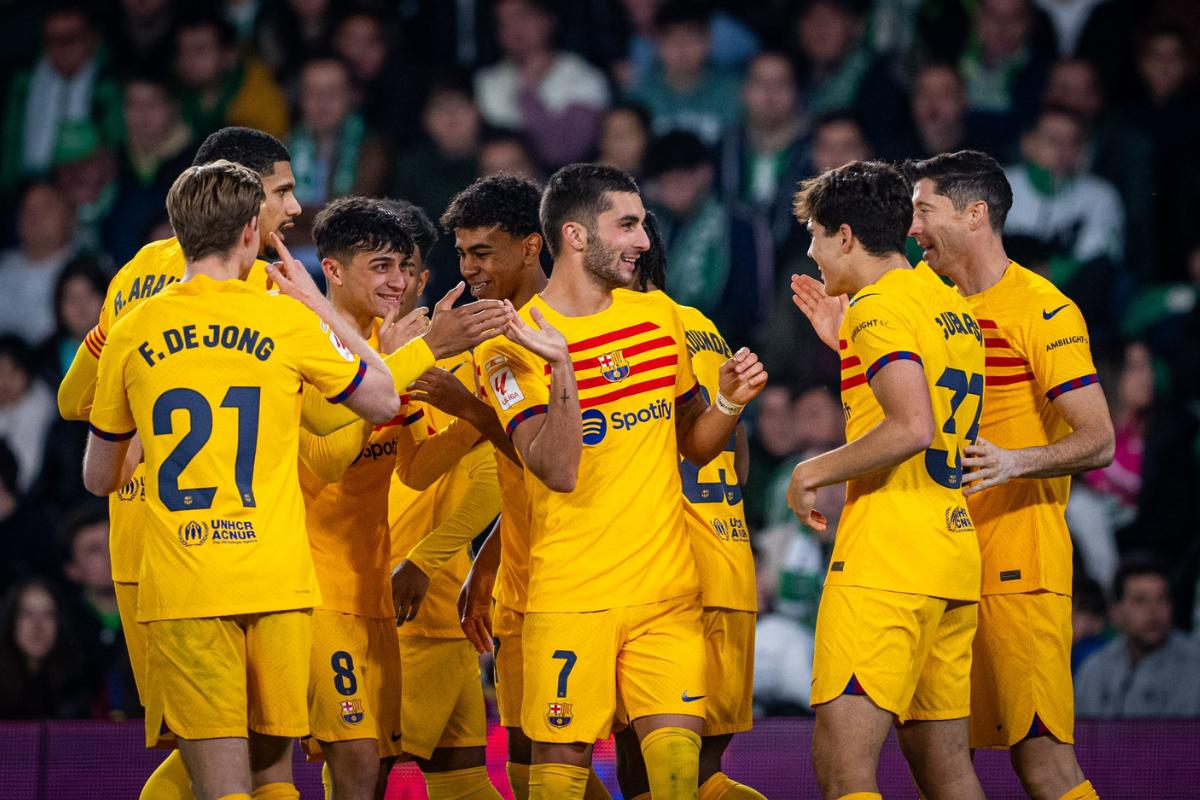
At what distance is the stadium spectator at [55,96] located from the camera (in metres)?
10.2

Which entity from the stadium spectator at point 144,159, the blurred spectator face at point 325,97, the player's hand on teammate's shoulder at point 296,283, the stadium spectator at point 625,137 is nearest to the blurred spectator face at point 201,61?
the stadium spectator at point 144,159

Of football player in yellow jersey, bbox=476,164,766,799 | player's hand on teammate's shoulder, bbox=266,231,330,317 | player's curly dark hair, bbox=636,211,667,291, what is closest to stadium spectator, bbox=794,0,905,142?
player's curly dark hair, bbox=636,211,667,291

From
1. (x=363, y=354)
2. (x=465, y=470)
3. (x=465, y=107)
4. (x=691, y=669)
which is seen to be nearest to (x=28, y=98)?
(x=465, y=107)

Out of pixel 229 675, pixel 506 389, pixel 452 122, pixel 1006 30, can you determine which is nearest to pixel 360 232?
pixel 506 389

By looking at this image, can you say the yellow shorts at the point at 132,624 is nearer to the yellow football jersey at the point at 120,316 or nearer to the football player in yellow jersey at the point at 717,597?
the yellow football jersey at the point at 120,316

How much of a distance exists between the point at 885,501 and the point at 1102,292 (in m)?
5.39

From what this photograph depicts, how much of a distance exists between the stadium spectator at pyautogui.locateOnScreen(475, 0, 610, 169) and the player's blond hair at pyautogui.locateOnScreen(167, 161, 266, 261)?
18.4ft

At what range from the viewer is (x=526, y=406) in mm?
4938

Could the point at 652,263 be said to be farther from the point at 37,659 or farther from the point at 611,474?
the point at 37,659

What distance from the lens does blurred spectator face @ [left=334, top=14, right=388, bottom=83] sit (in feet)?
33.8

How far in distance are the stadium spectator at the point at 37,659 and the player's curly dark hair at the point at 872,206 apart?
5.75 m

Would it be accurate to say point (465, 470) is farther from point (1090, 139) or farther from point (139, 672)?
point (1090, 139)

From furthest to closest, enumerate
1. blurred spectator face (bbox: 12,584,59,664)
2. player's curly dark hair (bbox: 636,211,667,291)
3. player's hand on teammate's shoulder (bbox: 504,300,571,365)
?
blurred spectator face (bbox: 12,584,59,664), player's curly dark hair (bbox: 636,211,667,291), player's hand on teammate's shoulder (bbox: 504,300,571,365)

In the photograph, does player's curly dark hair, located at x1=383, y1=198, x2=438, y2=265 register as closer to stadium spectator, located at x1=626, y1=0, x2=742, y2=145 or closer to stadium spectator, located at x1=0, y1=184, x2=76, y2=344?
stadium spectator, located at x1=626, y1=0, x2=742, y2=145
